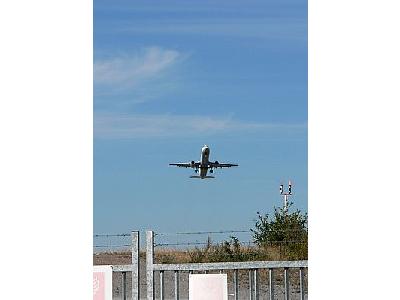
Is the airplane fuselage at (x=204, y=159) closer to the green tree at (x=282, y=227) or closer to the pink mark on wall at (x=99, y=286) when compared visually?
the green tree at (x=282, y=227)

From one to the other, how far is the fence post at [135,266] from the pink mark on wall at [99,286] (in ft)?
4.70

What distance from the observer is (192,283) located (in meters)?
2.37

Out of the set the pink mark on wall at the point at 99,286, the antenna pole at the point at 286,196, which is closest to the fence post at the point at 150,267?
the pink mark on wall at the point at 99,286

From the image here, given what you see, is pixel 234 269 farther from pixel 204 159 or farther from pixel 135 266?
pixel 204 159

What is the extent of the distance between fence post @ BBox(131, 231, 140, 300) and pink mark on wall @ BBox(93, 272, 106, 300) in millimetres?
1433

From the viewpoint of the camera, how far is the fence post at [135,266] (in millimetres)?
3453

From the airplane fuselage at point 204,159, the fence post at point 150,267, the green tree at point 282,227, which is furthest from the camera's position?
the airplane fuselage at point 204,159

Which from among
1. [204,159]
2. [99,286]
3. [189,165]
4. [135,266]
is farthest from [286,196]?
[189,165]

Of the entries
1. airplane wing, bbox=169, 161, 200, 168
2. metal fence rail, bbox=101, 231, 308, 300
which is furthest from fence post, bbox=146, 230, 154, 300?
airplane wing, bbox=169, 161, 200, 168

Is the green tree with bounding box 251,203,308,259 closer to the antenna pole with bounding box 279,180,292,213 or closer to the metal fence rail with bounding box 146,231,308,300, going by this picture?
the antenna pole with bounding box 279,180,292,213

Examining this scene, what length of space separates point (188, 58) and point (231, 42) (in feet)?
1.48

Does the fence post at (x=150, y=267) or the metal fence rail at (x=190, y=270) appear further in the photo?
the fence post at (x=150, y=267)
